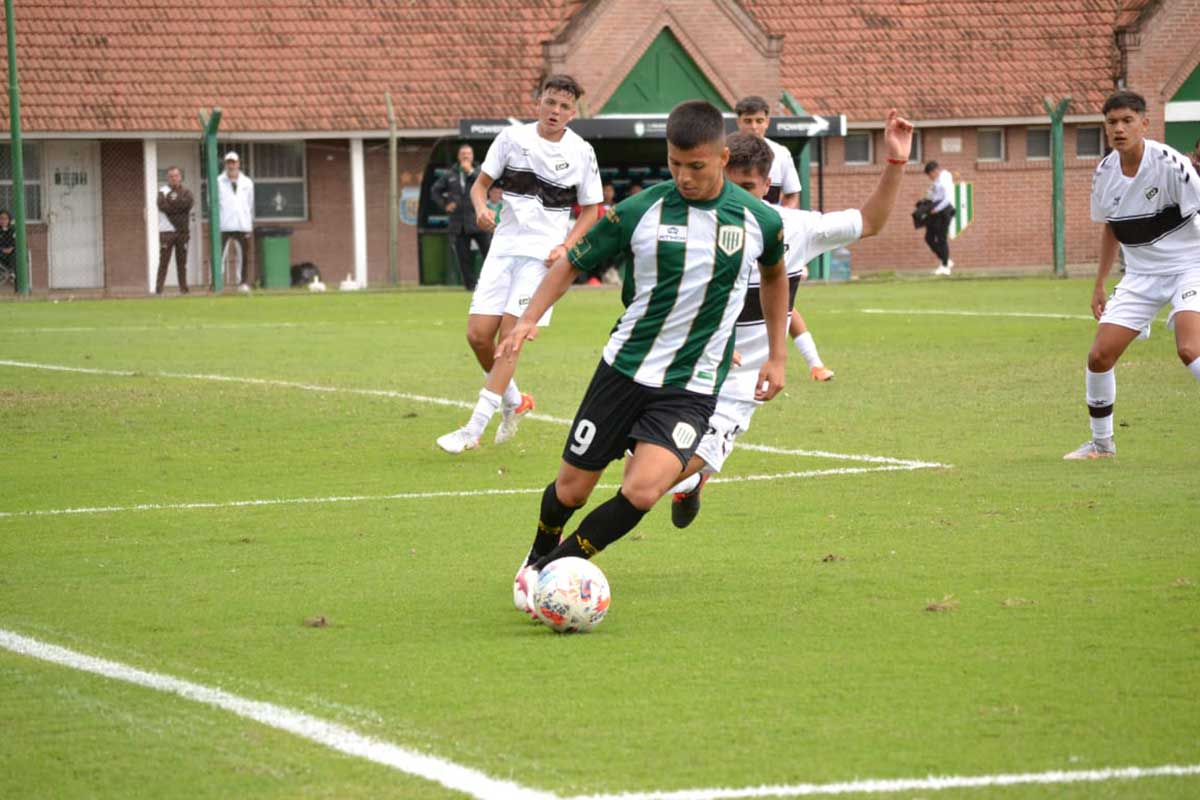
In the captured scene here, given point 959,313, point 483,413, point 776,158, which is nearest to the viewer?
point 483,413

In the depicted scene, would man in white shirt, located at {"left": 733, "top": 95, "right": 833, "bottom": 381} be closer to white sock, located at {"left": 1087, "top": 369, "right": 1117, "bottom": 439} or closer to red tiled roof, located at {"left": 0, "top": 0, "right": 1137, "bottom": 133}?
white sock, located at {"left": 1087, "top": 369, "right": 1117, "bottom": 439}

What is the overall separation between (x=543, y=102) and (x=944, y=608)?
6018 mm

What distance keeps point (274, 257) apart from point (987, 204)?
16.4 meters

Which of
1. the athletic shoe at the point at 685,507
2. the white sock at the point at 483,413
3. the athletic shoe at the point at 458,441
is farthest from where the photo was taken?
the white sock at the point at 483,413

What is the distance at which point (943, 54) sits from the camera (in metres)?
43.4

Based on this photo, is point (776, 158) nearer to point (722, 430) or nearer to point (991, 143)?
point (722, 430)

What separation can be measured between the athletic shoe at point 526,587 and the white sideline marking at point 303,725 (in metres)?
1.41

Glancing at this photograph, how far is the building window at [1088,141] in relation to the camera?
4391cm

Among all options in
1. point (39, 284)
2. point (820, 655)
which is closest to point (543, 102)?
point (820, 655)

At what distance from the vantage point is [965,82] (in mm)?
43000

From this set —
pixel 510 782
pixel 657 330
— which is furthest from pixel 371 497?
pixel 510 782

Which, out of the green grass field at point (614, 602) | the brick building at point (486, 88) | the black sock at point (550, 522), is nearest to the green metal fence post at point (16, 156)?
the brick building at point (486, 88)

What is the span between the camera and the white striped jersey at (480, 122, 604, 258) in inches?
500

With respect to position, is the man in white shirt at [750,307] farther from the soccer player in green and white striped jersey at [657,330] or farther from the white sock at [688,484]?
the soccer player in green and white striped jersey at [657,330]
